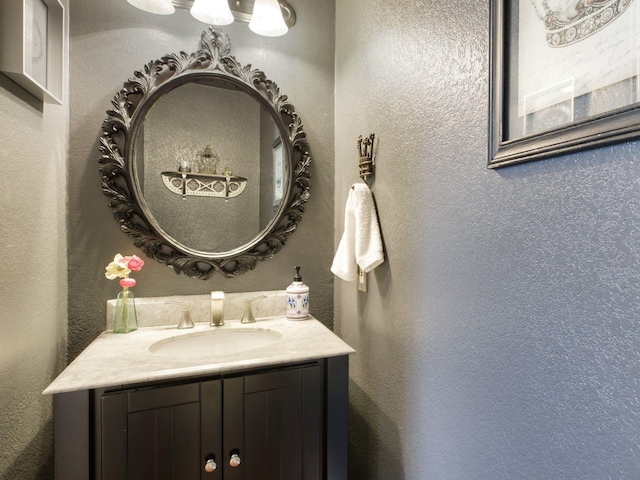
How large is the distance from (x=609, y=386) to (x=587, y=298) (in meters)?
0.15

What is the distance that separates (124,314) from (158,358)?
0.38 m

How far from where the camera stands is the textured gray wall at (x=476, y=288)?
550 mm

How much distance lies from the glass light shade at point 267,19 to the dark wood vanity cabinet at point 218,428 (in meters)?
1.37

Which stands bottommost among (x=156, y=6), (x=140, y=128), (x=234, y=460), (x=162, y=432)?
(x=234, y=460)

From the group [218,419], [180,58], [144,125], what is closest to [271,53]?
[180,58]

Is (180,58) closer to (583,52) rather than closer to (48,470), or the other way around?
(583,52)

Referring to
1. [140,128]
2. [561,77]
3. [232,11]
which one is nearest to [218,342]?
[140,128]

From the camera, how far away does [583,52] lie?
23.0 inches

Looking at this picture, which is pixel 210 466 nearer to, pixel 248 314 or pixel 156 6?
pixel 248 314

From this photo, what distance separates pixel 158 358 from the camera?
102 cm

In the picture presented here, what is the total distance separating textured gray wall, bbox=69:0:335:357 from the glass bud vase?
0.09m

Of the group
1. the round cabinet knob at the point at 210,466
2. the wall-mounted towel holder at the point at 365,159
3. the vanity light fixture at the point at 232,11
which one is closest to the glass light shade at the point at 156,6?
the vanity light fixture at the point at 232,11

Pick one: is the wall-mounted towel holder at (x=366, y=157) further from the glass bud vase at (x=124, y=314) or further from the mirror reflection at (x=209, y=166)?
the glass bud vase at (x=124, y=314)

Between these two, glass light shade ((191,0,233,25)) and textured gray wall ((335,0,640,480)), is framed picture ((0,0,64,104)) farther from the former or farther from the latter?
textured gray wall ((335,0,640,480))
